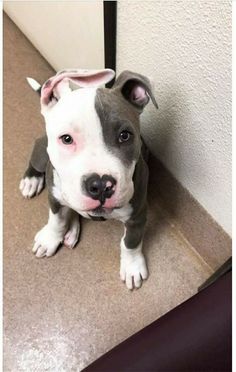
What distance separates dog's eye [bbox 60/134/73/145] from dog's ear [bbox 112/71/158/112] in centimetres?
20

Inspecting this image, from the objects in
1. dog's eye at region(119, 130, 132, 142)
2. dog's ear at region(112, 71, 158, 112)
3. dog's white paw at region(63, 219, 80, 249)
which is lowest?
dog's white paw at region(63, 219, 80, 249)

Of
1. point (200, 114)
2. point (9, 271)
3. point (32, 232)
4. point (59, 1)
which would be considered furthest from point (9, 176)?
point (200, 114)

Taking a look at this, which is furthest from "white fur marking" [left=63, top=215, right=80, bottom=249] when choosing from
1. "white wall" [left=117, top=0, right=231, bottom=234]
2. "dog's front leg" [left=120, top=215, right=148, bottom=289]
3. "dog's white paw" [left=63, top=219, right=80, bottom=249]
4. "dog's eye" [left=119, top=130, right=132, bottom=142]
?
"dog's eye" [left=119, top=130, right=132, bottom=142]

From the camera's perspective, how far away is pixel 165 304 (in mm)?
1547

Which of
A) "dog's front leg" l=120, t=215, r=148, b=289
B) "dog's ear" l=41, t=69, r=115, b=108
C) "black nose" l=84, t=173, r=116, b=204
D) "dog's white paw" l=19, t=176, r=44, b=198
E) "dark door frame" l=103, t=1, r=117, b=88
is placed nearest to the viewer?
"black nose" l=84, t=173, r=116, b=204

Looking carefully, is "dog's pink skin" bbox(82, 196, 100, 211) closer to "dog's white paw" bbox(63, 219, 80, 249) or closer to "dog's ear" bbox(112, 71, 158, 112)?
"dog's ear" bbox(112, 71, 158, 112)

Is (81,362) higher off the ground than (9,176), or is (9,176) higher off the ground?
(9,176)

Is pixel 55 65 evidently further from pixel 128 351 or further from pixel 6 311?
pixel 128 351

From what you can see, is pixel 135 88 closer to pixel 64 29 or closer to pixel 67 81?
pixel 67 81

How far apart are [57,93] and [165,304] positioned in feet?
2.52

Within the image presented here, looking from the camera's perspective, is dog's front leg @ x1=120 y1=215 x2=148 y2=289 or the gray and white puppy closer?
the gray and white puppy

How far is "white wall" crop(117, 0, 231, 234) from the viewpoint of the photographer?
1150 millimetres

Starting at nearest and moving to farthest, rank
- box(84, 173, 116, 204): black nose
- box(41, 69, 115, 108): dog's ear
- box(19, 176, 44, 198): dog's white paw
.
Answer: box(84, 173, 116, 204): black nose < box(41, 69, 115, 108): dog's ear < box(19, 176, 44, 198): dog's white paw

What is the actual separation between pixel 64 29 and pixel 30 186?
0.58 meters
